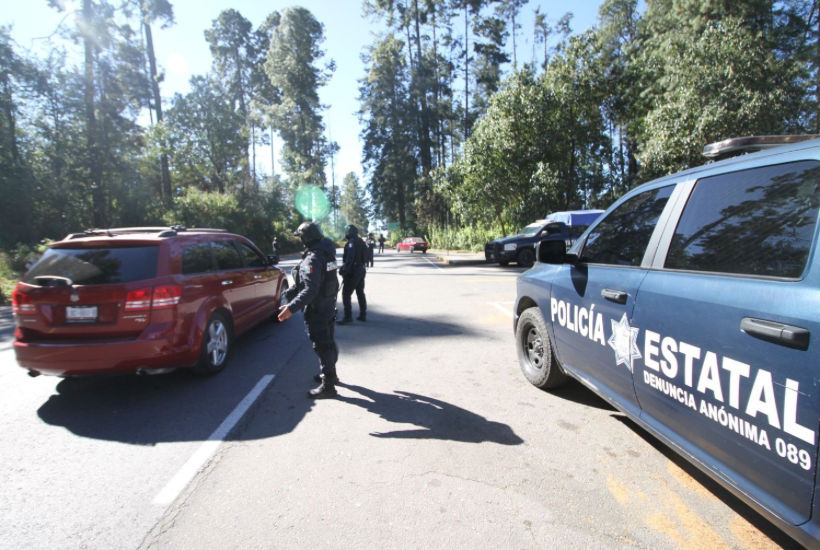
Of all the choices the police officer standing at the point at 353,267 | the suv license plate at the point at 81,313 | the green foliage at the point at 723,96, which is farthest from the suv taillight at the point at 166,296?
the green foliage at the point at 723,96

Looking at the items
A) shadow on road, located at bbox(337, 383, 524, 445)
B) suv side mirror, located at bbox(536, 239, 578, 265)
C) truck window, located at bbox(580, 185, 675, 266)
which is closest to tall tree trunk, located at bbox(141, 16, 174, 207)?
shadow on road, located at bbox(337, 383, 524, 445)

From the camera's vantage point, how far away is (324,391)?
4.52 m

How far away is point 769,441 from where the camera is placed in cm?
183

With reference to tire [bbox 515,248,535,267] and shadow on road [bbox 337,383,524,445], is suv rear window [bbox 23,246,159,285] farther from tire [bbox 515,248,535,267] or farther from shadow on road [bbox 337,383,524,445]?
tire [bbox 515,248,535,267]

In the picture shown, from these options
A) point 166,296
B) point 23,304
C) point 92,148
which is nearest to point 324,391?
point 166,296

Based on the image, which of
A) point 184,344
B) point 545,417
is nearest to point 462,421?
point 545,417

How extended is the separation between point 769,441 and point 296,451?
2.90 metres

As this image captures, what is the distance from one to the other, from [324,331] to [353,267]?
355cm

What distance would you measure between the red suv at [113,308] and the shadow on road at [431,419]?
1825 mm

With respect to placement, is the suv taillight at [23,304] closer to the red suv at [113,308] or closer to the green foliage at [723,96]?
the red suv at [113,308]

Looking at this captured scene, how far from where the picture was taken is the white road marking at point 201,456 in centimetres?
286

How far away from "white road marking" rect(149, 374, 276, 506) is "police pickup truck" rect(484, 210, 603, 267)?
14.0 m

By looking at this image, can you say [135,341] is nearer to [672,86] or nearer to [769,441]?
[769,441]

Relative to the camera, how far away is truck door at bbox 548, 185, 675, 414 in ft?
9.46
